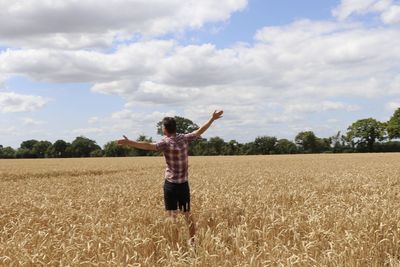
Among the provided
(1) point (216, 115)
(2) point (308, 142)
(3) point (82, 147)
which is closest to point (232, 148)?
(2) point (308, 142)

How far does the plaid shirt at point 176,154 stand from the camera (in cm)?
715

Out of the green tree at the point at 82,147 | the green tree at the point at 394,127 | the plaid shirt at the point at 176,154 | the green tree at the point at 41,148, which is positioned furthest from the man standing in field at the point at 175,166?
the green tree at the point at 394,127

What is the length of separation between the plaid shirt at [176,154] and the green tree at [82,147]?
109323mm

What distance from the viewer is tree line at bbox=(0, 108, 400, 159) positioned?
10725 cm

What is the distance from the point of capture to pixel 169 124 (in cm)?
702

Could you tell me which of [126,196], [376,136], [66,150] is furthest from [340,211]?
[376,136]

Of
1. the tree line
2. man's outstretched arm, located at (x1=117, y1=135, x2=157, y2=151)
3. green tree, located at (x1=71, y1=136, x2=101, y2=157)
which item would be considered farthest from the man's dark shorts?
green tree, located at (x1=71, y1=136, x2=101, y2=157)

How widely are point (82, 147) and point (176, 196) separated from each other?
11037 cm

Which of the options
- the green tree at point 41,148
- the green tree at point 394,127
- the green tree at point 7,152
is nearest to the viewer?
the green tree at point 7,152

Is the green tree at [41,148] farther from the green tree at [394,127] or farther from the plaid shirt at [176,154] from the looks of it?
the plaid shirt at [176,154]

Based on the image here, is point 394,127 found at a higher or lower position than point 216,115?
higher

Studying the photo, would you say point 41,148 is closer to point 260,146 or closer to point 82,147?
point 82,147

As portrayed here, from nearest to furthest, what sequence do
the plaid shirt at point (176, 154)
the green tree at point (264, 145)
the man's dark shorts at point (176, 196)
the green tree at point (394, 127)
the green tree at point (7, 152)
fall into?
the plaid shirt at point (176, 154) → the man's dark shorts at point (176, 196) → the green tree at point (264, 145) → the green tree at point (7, 152) → the green tree at point (394, 127)

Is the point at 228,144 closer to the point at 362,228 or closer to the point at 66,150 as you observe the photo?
the point at 66,150
